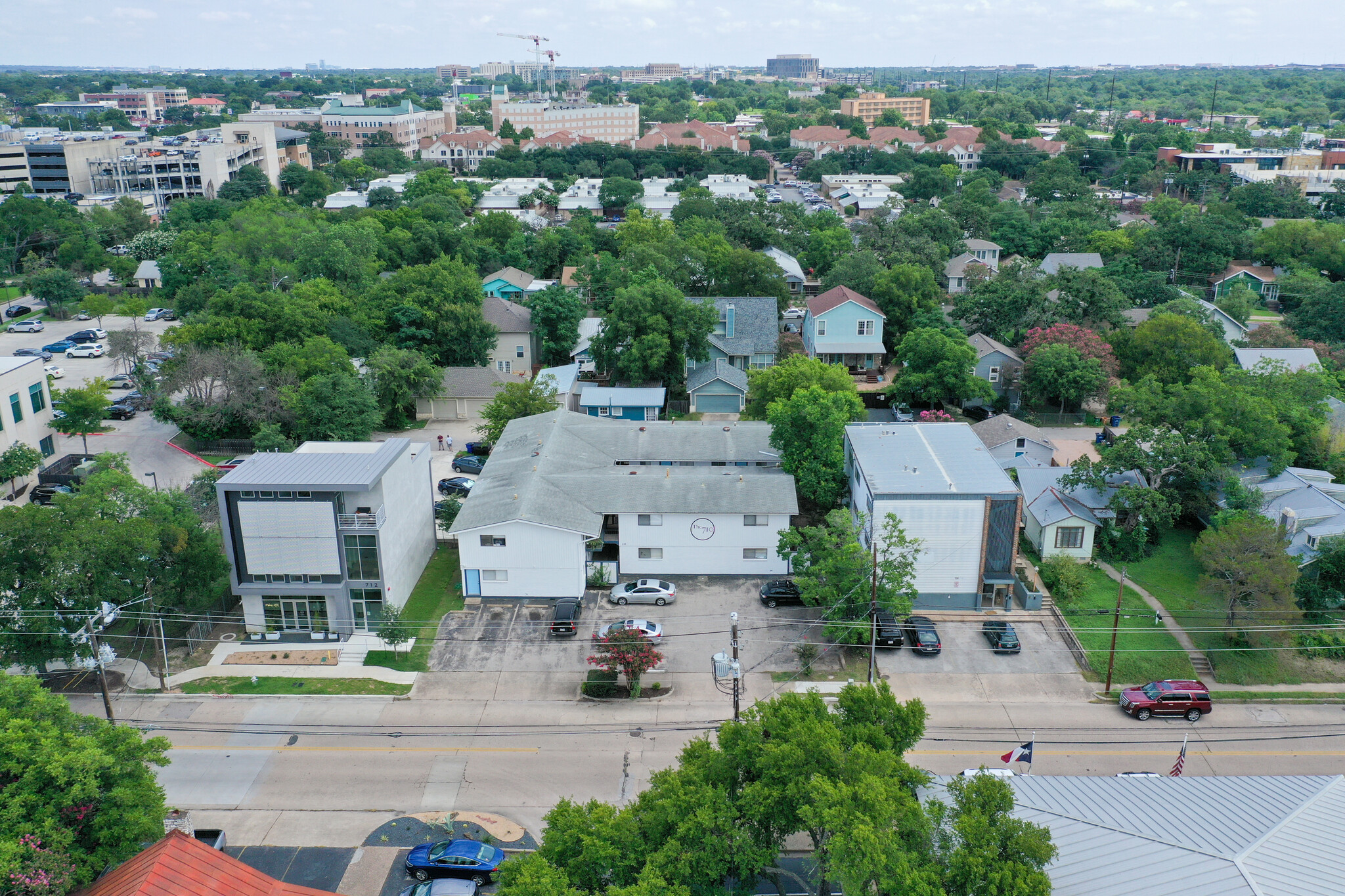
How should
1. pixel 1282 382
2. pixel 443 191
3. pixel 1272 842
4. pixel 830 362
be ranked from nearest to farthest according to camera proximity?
pixel 1272 842, pixel 1282 382, pixel 830 362, pixel 443 191

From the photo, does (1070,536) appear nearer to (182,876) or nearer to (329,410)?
(182,876)

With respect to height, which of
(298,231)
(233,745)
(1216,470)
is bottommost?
(233,745)

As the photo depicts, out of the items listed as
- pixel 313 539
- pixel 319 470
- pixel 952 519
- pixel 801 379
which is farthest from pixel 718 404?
pixel 313 539

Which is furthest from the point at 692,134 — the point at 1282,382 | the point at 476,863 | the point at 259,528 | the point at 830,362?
the point at 476,863

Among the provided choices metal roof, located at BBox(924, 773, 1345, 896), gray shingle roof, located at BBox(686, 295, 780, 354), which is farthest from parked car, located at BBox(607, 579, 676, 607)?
gray shingle roof, located at BBox(686, 295, 780, 354)

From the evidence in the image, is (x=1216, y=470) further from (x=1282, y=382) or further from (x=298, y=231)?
(x=298, y=231)

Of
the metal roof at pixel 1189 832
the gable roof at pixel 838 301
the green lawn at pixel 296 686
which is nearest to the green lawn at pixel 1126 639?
the metal roof at pixel 1189 832
